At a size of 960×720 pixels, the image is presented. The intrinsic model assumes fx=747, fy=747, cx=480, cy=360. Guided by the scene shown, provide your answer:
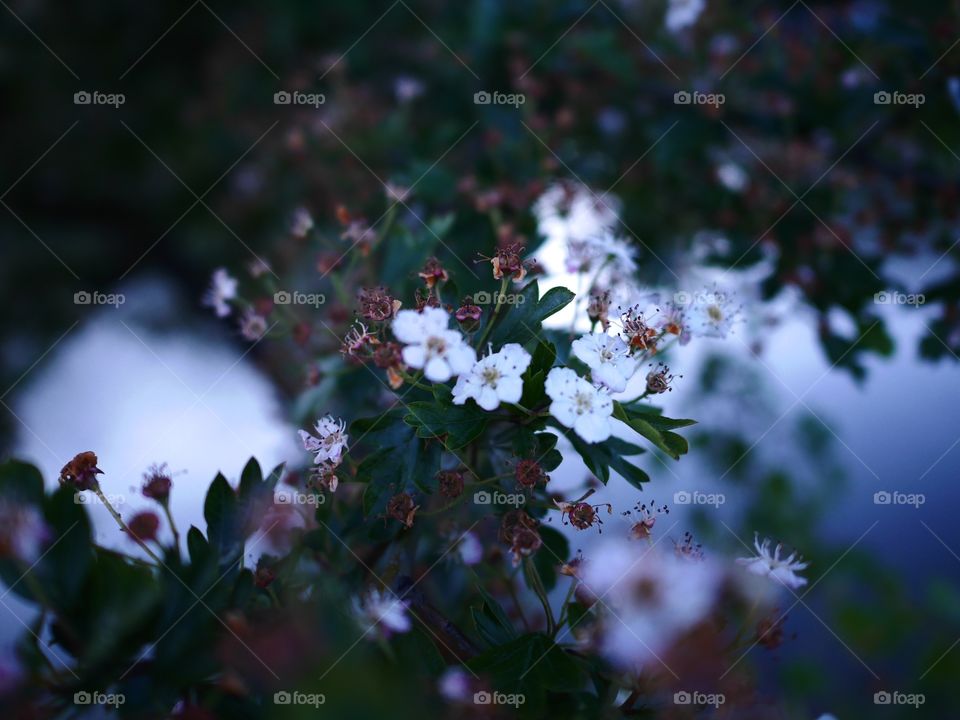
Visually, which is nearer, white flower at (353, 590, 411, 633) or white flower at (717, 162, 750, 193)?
white flower at (353, 590, 411, 633)

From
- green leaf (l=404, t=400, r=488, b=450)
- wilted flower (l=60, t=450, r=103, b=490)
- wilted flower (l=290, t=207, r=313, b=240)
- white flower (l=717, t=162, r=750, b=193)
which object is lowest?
wilted flower (l=60, t=450, r=103, b=490)

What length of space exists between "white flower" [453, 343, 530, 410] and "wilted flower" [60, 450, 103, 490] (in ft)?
1.49

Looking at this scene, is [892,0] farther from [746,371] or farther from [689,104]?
[746,371]

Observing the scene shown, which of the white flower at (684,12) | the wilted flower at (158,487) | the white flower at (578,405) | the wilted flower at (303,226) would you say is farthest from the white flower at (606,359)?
the white flower at (684,12)

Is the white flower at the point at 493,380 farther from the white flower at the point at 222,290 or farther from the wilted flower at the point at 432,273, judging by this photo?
the white flower at the point at 222,290

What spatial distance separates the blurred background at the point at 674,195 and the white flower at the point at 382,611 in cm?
31

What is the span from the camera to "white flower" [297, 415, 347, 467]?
91 centimetres

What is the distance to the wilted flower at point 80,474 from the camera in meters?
0.89

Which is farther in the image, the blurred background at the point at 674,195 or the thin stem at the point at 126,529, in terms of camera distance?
the blurred background at the point at 674,195

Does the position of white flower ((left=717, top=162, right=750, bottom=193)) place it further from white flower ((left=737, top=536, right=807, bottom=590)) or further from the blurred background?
white flower ((left=737, top=536, right=807, bottom=590))

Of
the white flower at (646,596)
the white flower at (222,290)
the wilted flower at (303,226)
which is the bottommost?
the white flower at (646,596)

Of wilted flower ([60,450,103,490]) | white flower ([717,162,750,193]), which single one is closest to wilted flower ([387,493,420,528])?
wilted flower ([60,450,103,490])

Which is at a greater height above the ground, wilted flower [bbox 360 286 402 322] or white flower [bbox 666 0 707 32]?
white flower [bbox 666 0 707 32]

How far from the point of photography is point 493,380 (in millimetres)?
828
